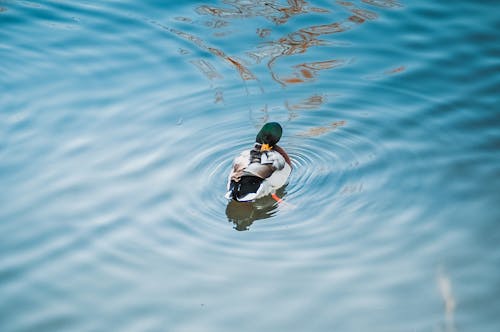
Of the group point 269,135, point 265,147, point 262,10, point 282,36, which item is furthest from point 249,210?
point 262,10

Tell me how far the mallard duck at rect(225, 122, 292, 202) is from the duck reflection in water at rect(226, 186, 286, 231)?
0.27 ft

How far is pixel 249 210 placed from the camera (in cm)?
699

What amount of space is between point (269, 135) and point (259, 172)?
1.66 ft

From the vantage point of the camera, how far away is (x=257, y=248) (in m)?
6.20

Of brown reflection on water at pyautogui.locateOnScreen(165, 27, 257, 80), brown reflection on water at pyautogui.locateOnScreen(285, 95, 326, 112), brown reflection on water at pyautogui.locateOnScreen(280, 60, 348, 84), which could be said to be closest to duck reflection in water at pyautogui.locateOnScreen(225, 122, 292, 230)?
brown reflection on water at pyautogui.locateOnScreen(285, 95, 326, 112)

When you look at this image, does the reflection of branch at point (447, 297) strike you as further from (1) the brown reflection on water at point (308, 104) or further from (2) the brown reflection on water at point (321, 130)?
(1) the brown reflection on water at point (308, 104)

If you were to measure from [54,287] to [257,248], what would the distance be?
1.61 m

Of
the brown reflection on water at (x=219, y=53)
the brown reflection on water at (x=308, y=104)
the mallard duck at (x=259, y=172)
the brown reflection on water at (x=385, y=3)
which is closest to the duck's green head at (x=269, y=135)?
the mallard duck at (x=259, y=172)

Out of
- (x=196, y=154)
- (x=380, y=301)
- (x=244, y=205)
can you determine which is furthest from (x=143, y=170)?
(x=380, y=301)

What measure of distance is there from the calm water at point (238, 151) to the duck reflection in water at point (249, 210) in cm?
2

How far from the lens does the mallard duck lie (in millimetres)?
6871

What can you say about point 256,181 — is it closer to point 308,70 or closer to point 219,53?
point 308,70

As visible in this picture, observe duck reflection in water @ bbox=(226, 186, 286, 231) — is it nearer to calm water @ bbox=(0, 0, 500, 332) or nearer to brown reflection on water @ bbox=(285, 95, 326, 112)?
calm water @ bbox=(0, 0, 500, 332)

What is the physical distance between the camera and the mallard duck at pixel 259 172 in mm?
6871
